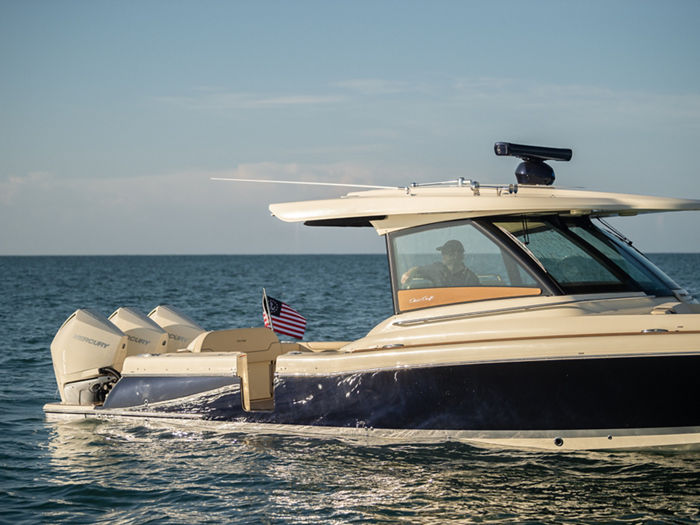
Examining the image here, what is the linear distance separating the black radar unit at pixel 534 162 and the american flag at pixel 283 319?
3710mm

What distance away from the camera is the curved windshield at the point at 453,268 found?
7414mm

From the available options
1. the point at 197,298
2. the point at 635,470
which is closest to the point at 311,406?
the point at 635,470

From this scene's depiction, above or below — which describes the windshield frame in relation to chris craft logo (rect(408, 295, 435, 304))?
above

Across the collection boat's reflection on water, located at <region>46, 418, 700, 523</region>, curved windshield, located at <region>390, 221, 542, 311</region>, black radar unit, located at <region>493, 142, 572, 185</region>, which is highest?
black radar unit, located at <region>493, 142, 572, 185</region>

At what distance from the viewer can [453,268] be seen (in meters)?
7.62

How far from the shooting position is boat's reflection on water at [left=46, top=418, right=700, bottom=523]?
20.6ft

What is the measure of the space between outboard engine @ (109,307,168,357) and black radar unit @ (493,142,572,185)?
4552 millimetres

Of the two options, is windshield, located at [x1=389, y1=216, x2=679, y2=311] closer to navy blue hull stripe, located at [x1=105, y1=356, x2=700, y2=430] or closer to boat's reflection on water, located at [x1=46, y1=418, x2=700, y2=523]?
navy blue hull stripe, located at [x1=105, y1=356, x2=700, y2=430]

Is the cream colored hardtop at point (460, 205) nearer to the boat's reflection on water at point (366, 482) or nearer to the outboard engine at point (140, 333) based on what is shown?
the boat's reflection on water at point (366, 482)

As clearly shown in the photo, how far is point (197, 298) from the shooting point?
39.0 m

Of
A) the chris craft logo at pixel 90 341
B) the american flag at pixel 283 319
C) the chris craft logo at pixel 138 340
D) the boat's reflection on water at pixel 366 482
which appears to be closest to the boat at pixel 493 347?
the boat's reflection on water at pixel 366 482

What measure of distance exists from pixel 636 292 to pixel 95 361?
229 inches

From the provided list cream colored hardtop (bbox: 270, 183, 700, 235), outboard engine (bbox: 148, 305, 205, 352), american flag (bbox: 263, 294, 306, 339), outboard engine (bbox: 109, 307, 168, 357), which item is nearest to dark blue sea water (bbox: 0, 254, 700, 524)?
outboard engine (bbox: 109, 307, 168, 357)

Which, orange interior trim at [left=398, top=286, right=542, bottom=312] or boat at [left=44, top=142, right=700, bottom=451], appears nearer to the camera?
boat at [left=44, top=142, right=700, bottom=451]
